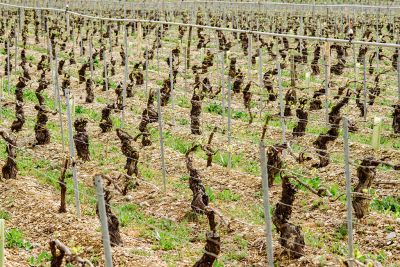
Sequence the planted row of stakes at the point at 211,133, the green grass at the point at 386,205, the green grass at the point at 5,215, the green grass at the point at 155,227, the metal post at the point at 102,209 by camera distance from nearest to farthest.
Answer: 1. the metal post at the point at 102,209
2. the planted row of stakes at the point at 211,133
3. the green grass at the point at 155,227
4. the green grass at the point at 5,215
5. the green grass at the point at 386,205

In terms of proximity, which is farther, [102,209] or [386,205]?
[386,205]

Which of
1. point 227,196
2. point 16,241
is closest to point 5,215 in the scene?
point 16,241

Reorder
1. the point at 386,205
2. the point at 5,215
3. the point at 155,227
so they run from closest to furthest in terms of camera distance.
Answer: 1. the point at 155,227
2. the point at 5,215
3. the point at 386,205

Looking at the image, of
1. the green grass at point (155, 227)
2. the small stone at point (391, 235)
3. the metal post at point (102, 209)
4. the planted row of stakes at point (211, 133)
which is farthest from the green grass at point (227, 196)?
the metal post at point (102, 209)

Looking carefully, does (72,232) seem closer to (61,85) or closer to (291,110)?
(291,110)

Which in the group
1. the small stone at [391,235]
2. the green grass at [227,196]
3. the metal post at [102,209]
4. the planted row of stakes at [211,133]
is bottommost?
the green grass at [227,196]

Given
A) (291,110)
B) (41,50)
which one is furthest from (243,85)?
(41,50)

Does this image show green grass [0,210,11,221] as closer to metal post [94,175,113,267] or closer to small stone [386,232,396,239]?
metal post [94,175,113,267]

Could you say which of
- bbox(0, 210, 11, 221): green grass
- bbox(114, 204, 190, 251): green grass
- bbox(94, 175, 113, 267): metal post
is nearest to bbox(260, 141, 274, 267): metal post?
bbox(94, 175, 113, 267): metal post

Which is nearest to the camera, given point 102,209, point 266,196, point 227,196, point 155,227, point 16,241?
point 102,209

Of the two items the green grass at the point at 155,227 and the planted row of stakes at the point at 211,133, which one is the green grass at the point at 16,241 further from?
the green grass at the point at 155,227

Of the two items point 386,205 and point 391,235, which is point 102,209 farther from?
point 386,205

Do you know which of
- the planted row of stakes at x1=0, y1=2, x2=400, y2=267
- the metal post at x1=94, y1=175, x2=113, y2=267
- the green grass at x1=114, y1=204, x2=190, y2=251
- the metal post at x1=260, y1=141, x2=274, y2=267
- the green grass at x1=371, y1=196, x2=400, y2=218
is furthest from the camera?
the green grass at x1=371, y1=196, x2=400, y2=218

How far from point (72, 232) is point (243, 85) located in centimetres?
873
